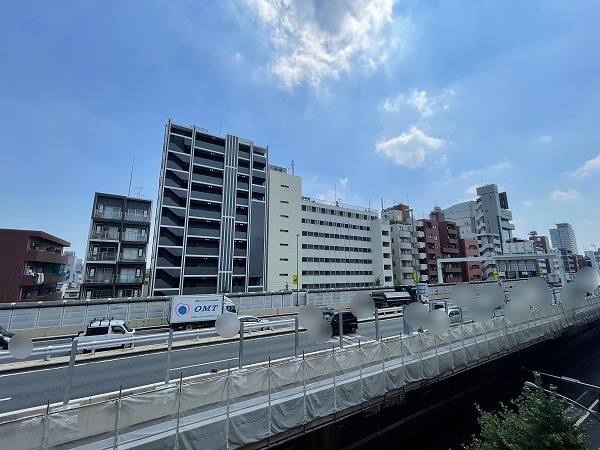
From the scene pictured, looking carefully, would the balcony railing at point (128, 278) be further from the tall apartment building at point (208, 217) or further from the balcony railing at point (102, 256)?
the balcony railing at point (102, 256)

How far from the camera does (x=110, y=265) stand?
143 ft

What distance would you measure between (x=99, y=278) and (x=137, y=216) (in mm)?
11082

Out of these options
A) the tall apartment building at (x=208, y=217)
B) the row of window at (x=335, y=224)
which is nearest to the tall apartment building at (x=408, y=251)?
the row of window at (x=335, y=224)

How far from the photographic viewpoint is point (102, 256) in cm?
4331

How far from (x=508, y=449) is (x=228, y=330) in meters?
12.2

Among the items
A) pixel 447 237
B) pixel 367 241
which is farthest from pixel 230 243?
pixel 447 237

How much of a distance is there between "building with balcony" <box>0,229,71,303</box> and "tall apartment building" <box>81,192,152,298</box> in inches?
272

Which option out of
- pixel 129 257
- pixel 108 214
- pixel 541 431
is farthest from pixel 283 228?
pixel 541 431

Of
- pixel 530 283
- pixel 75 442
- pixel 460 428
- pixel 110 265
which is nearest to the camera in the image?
pixel 75 442

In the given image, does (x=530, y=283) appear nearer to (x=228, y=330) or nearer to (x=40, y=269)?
(x=228, y=330)

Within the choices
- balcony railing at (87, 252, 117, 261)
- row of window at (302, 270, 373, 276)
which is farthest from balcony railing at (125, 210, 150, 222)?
row of window at (302, 270, 373, 276)

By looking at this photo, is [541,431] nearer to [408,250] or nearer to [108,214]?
[108,214]

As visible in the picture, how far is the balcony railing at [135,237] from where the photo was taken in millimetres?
45656

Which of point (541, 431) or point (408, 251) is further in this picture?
point (408, 251)
